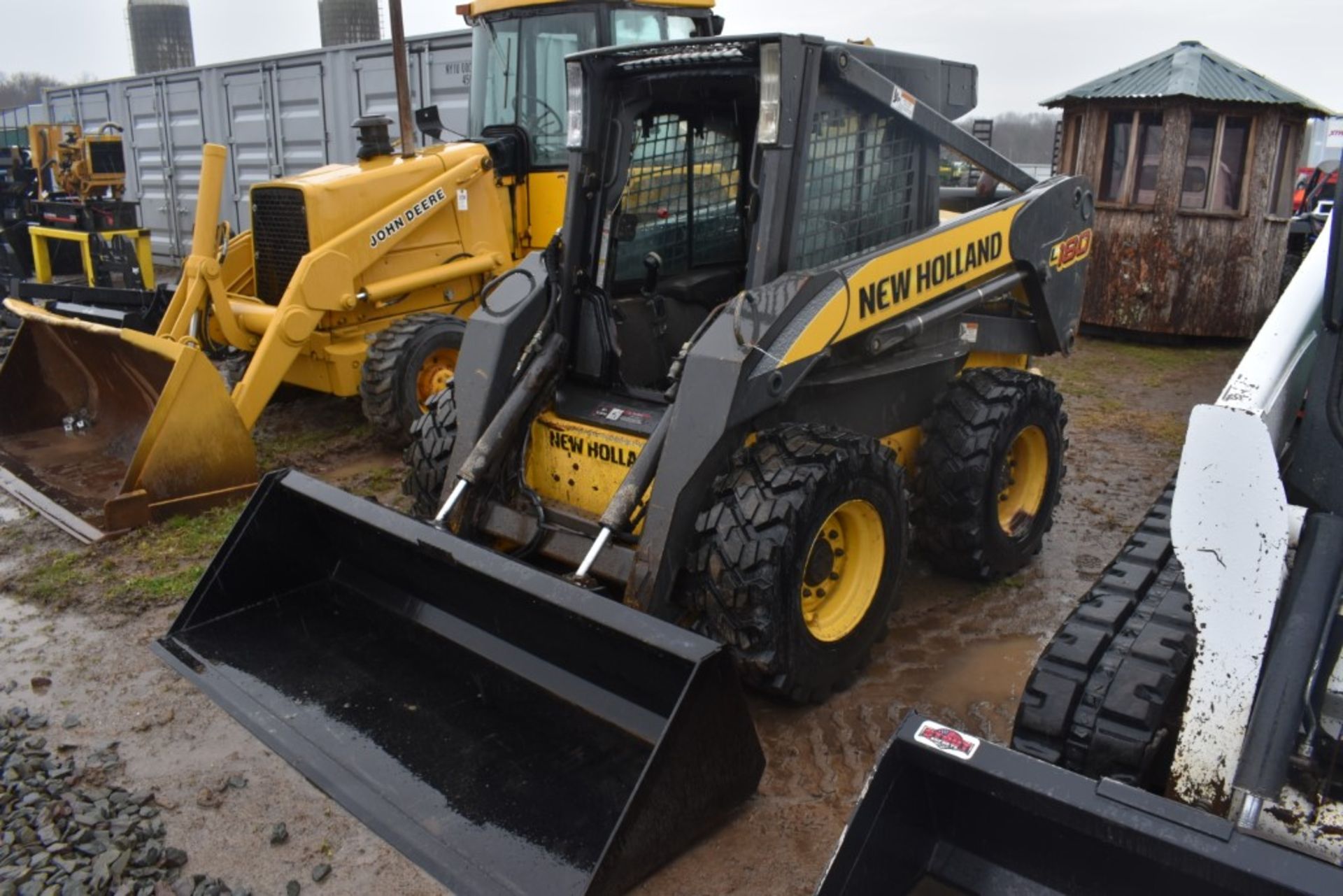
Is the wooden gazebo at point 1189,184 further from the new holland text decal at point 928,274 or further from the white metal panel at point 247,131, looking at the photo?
the white metal panel at point 247,131

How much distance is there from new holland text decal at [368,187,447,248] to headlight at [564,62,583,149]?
2629mm

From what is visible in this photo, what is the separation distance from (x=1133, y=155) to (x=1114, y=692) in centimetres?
836

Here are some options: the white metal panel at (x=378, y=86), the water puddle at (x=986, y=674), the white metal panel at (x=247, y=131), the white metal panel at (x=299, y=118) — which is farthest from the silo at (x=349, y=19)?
the water puddle at (x=986, y=674)

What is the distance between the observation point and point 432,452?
417 cm

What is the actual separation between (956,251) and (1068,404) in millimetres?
3958

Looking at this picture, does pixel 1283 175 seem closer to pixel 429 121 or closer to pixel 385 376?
pixel 429 121

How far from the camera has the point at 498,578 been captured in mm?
3031

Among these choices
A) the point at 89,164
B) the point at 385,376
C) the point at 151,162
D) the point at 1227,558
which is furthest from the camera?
the point at 151,162

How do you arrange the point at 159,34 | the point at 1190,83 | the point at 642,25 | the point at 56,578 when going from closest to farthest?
the point at 56,578 → the point at 642,25 → the point at 1190,83 → the point at 159,34

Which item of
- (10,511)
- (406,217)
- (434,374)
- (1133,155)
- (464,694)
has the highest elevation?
(1133,155)

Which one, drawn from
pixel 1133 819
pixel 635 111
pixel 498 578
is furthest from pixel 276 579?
pixel 1133 819

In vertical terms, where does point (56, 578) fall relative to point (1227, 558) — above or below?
below

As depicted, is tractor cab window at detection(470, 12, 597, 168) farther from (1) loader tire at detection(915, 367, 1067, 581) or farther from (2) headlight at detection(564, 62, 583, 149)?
(1) loader tire at detection(915, 367, 1067, 581)

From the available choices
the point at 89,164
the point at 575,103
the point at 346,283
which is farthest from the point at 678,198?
the point at 89,164
